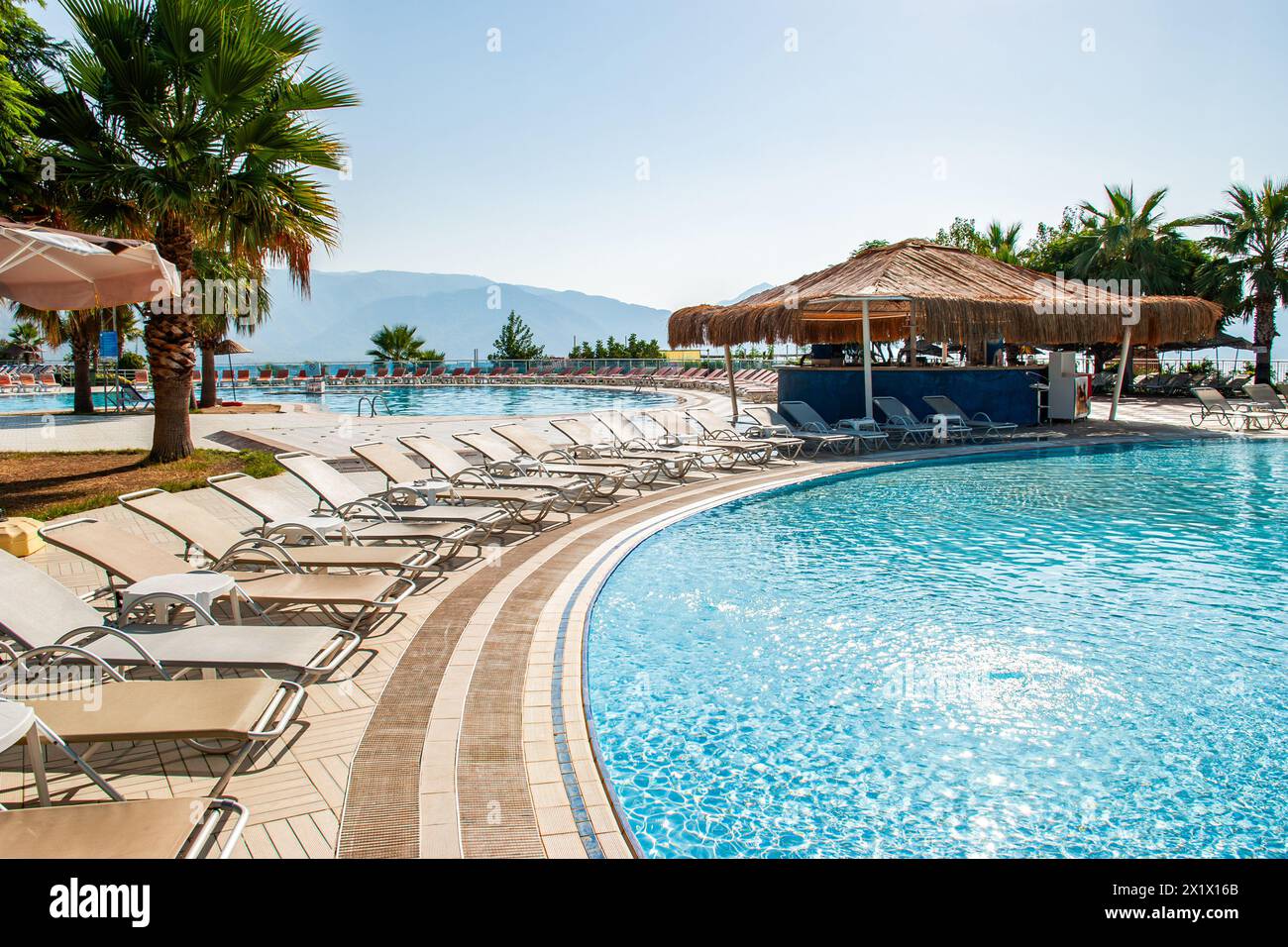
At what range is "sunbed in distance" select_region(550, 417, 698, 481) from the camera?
34.6 ft

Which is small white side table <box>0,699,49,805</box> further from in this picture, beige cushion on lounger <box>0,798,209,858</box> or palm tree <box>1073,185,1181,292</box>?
palm tree <box>1073,185,1181,292</box>

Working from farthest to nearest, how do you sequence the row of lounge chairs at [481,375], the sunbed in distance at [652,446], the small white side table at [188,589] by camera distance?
the row of lounge chairs at [481,375], the sunbed in distance at [652,446], the small white side table at [188,589]

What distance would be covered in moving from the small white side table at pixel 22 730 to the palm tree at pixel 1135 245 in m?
30.9

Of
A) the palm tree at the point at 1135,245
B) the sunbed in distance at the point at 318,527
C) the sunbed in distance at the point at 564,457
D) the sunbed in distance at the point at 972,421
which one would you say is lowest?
the sunbed in distance at the point at 318,527

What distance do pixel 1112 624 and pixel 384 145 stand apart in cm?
1376

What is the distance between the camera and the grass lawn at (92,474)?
806cm

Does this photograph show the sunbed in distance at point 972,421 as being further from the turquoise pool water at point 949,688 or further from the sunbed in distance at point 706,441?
the turquoise pool water at point 949,688

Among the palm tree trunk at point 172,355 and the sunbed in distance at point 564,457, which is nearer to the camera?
the palm tree trunk at point 172,355

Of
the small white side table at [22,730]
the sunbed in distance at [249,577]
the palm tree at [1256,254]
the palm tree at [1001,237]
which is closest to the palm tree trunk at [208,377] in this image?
the sunbed in distance at [249,577]

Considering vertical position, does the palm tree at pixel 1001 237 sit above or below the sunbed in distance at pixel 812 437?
above

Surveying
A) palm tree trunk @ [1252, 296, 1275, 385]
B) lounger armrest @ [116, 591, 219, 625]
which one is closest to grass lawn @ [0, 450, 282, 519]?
lounger armrest @ [116, 591, 219, 625]

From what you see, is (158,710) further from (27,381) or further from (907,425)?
(27,381)

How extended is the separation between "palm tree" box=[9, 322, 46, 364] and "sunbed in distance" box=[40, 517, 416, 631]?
135ft
